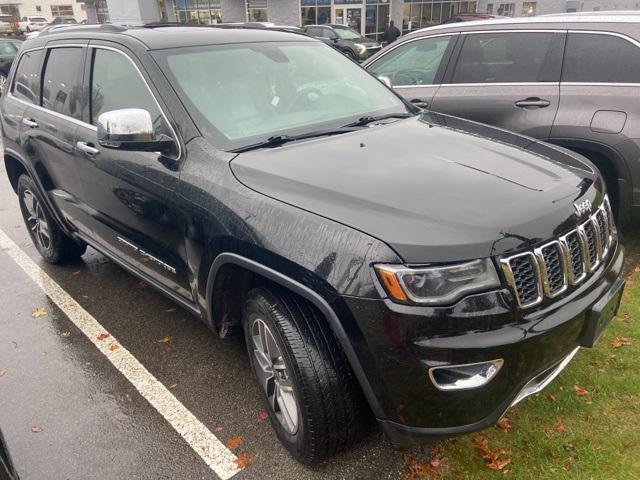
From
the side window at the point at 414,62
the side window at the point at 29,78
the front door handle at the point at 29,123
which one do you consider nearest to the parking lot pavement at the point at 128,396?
the front door handle at the point at 29,123

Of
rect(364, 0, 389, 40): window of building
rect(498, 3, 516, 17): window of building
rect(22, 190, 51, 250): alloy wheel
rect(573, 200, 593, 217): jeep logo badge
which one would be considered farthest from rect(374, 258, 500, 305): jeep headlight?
rect(498, 3, 516, 17): window of building

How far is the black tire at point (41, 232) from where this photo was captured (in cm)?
447

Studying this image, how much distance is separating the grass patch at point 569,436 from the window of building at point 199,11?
3333cm

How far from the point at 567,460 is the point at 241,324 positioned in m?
1.66

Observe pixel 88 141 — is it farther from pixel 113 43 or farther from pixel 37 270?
pixel 37 270

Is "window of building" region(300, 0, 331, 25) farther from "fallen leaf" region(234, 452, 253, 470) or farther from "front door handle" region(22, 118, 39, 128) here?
"fallen leaf" region(234, 452, 253, 470)

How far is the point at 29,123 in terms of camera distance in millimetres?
4129

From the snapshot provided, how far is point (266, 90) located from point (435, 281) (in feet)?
5.68

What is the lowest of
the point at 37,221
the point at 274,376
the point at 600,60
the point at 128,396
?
the point at 128,396

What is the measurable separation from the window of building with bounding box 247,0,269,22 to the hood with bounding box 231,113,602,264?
30877 millimetres

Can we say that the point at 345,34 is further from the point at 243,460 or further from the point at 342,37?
the point at 243,460

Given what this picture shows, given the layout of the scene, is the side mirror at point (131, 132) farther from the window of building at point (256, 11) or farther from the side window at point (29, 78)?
the window of building at point (256, 11)

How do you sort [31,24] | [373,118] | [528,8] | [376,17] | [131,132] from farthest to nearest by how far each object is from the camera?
[31,24] < [528,8] < [376,17] < [373,118] < [131,132]

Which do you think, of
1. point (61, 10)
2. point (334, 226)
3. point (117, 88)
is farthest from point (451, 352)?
point (61, 10)
